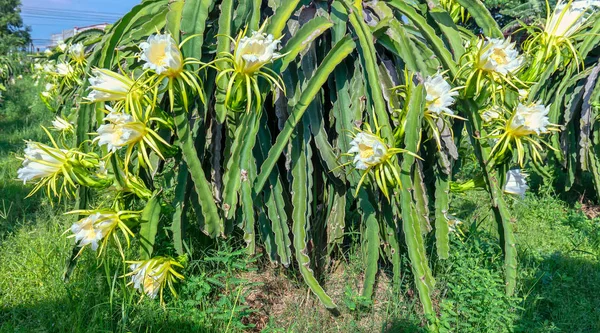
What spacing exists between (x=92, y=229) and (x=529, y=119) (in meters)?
1.39

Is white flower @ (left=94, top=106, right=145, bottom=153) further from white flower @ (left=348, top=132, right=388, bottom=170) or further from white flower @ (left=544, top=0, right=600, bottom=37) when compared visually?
white flower @ (left=544, top=0, right=600, bottom=37)

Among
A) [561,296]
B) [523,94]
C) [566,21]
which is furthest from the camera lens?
[561,296]

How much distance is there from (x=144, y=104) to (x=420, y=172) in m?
0.93

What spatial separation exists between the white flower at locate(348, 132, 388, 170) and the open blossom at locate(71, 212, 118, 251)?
776 millimetres

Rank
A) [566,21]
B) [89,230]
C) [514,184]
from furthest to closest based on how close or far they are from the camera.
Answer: [514,184] → [566,21] → [89,230]

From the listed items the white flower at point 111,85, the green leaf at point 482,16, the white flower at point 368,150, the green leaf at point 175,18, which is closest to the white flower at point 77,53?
the green leaf at point 175,18

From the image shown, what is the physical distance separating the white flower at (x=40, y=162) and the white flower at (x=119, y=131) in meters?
0.20

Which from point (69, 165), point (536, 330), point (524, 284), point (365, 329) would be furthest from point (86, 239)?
point (524, 284)

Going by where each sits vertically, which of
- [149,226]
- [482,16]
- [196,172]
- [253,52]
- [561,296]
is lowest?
[561,296]

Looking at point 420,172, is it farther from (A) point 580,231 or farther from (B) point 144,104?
(A) point 580,231

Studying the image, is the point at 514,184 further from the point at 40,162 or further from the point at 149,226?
the point at 40,162

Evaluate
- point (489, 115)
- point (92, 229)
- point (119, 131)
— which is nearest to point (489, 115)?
point (489, 115)

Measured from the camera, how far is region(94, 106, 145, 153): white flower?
4.15 feet

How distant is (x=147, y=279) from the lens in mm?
1478
